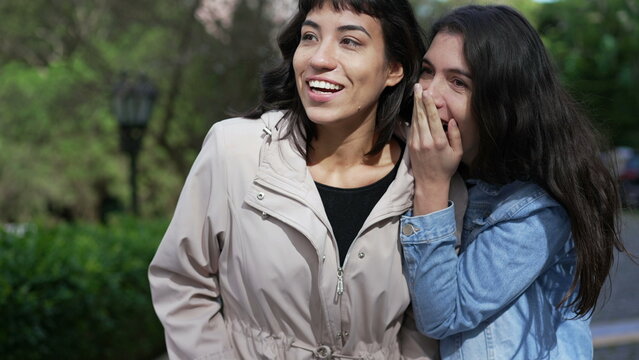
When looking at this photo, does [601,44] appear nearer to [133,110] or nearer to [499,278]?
[133,110]

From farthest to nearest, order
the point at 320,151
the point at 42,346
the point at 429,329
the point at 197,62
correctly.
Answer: the point at 197,62
the point at 42,346
the point at 320,151
the point at 429,329

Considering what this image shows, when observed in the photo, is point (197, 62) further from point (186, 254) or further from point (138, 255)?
point (186, 254)

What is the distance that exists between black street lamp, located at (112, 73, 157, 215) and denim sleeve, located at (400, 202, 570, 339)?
9032mm

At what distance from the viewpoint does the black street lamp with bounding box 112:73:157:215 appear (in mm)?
11023

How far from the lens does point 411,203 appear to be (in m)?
2.43

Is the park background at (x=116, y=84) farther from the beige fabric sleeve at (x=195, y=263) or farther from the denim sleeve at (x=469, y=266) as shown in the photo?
the denim sleeve at (x=469, y=266)

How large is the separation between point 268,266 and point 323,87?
1.72 ft

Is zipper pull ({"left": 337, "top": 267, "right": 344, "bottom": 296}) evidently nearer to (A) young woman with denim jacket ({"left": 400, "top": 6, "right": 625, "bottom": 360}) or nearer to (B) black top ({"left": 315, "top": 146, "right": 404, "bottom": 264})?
(B) black top ({"left": 315, "top": 146, "right": 404, "bottom": 264})

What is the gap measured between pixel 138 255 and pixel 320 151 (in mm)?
4774

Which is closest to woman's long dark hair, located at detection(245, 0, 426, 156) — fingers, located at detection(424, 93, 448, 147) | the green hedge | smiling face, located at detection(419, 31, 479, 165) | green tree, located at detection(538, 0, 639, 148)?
smiling face, located at detection(419, 31, 479, 165)

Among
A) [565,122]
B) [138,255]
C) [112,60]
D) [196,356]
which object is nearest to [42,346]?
[138,255]

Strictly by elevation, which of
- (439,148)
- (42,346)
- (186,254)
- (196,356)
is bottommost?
(42,346)

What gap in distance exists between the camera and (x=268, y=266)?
2.30m

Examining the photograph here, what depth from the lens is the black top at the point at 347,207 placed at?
2.41 meters
